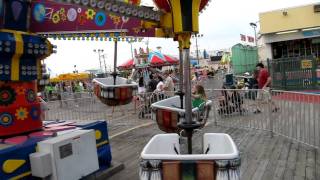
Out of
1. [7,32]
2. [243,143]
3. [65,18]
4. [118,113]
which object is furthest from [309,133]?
[118,113]

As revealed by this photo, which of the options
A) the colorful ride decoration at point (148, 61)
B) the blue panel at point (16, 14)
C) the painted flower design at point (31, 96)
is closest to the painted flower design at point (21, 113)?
the painted flower design at point (31, 96)

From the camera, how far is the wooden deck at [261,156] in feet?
16.9

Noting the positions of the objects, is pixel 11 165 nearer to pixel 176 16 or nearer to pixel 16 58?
pixel 16 58

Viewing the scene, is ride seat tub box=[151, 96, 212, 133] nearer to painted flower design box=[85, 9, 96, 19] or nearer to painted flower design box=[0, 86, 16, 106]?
painted flower design box=[85, 9, 96, 19]

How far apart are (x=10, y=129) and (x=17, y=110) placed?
9.3 inches

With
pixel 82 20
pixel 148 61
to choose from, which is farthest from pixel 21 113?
pixel 148 61

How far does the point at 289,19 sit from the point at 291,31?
820 millimetres

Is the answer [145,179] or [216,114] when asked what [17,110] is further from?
[216,114]

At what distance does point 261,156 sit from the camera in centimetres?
610

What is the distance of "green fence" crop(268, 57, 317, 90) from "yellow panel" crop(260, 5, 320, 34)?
415 inches

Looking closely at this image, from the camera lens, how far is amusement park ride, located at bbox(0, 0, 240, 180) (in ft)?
11.0

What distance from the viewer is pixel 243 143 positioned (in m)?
7.17

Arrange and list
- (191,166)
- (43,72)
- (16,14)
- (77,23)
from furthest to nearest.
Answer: (43,72) < (77,23) < (16,14) < (191,166)

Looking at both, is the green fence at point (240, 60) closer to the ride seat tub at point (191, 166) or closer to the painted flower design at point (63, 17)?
the painted flower design at point (63, 17)
